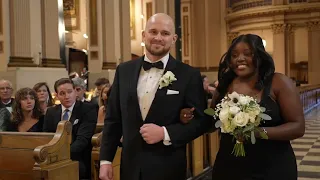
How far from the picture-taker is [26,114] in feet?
14.9

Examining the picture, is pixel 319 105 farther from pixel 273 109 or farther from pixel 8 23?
pixel 273 109

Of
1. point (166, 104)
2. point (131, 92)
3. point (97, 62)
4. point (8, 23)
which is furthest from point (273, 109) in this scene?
point (97, 62)

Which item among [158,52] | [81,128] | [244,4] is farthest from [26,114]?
[244,4]

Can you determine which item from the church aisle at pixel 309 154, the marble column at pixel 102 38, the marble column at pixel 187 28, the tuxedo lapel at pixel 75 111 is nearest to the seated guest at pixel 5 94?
the tuxedo lapel at pixel 75 111

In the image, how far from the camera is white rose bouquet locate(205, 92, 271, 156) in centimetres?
210

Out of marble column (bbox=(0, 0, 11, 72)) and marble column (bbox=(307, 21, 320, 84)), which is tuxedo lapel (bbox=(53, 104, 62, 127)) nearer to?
marble column (bbox=(0, 0, 11, 72))

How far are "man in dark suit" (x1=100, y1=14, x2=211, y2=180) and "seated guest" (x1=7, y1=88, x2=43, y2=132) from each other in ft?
7.65

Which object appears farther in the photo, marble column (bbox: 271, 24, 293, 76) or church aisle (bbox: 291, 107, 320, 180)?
marble column (bbox: 271, 24, 293, 76)

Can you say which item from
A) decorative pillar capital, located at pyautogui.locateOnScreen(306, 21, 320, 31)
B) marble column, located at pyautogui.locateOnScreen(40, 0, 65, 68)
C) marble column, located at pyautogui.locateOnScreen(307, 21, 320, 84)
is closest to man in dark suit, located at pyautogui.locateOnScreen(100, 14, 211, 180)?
marble column, located at pyautogui.locateOnScreen(40, 0, 65, 68)

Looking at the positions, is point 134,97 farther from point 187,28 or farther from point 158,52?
point 187,28

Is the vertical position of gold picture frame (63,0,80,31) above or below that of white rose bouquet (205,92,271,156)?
A: above

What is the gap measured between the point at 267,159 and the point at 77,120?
2322 millimetres

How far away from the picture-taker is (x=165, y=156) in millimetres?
2250

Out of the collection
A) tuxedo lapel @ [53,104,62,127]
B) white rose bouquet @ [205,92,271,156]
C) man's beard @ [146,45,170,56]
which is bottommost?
tuxedo lapel @ [53,104,62,127]
